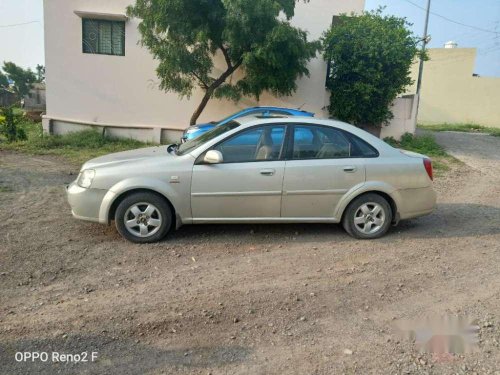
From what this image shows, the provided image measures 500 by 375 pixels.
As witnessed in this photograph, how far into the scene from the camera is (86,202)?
5.04 m

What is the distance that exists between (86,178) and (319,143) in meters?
2.79

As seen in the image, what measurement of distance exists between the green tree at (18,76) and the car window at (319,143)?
84.6 ft

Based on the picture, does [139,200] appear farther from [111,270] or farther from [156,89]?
[156,89]

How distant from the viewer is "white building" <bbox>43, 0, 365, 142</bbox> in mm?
14102

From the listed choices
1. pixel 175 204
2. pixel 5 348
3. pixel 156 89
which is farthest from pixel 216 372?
pixel 156 89

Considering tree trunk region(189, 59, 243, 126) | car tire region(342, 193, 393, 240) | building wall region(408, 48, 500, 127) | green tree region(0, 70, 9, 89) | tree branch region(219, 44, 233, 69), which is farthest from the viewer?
building wall region(408, 48, 500, 127)

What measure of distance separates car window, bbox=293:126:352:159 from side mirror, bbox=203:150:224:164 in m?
0.92

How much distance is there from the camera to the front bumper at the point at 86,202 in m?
5.01

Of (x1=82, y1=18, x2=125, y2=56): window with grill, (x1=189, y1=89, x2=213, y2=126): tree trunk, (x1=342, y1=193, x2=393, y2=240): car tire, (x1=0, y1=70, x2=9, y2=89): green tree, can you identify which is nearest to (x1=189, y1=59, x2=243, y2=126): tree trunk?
(x1=189, y1=89, x2=213, y2=126): tree trunk

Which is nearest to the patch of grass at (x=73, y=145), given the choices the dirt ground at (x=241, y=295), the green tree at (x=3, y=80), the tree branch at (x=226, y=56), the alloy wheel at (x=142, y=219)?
the tree branch at (x=226, y=56)

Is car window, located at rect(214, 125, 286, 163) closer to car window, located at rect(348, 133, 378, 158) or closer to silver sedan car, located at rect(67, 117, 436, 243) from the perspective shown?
silver sedan car, located at rect(67, 117, 436, 243)

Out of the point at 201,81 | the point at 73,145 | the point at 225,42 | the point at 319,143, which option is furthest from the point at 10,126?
the point at 319,143

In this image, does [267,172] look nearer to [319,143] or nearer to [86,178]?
[319,143]

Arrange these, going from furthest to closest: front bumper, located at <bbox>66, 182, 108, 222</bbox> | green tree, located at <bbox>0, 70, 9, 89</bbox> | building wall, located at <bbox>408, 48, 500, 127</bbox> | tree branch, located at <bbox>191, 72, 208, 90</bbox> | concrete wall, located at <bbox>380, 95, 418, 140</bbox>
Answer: building wall, located at <bbox>408, 48, 500, 127</bbox>, green tree, located at <bbox>0, 70, 9, 89</bbox>, concrete wall, located at <bbox>380, 95, 418, 140</bbox>, tree branch, located at <bbox>191, 72, 208, 90</bbox>, front bumper, located at <bbox>66, 182, 108, 222</bbox>
